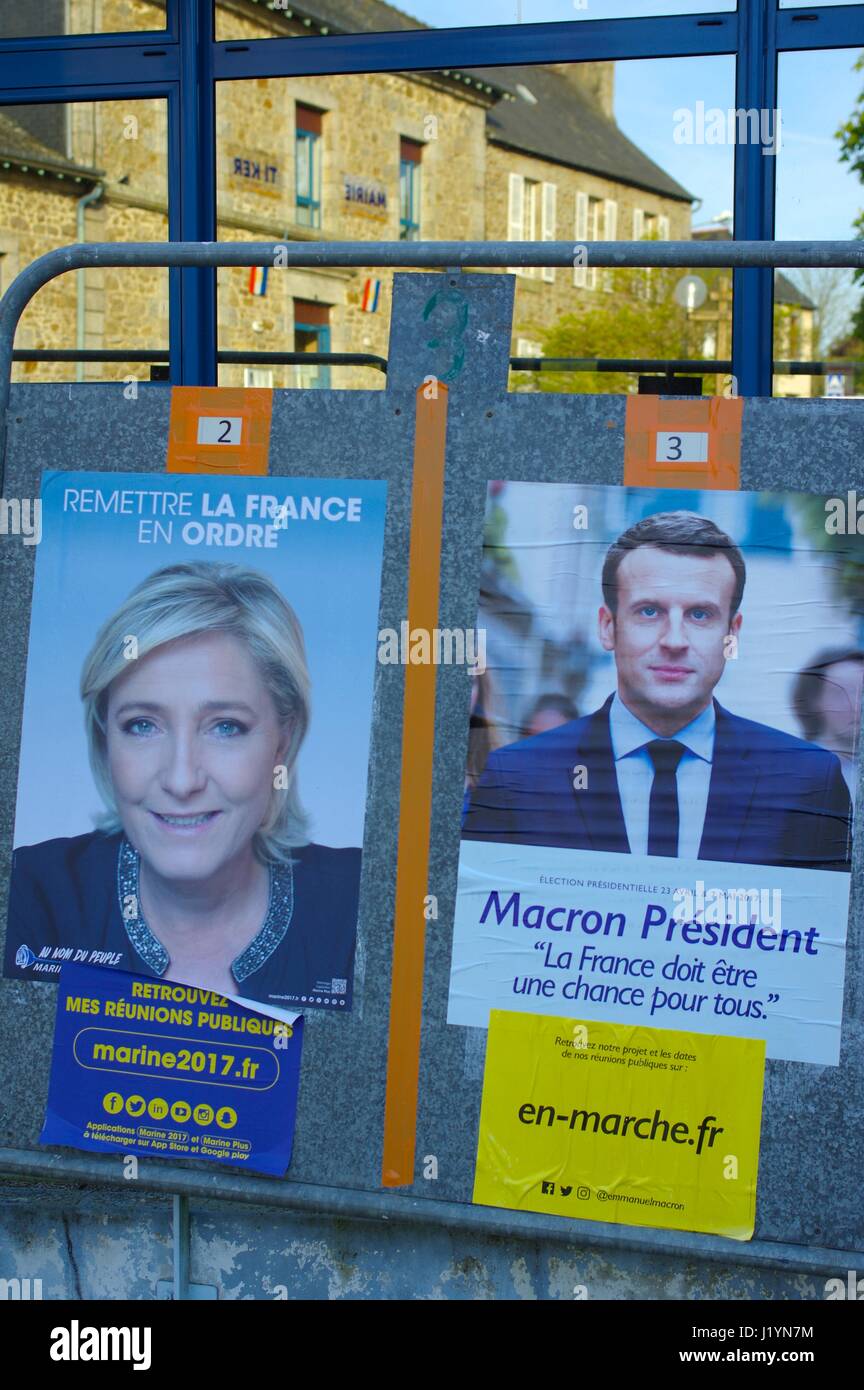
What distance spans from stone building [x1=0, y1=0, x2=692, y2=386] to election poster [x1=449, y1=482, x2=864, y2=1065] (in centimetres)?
56

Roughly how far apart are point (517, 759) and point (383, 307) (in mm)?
1101

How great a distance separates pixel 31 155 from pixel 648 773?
1221 cm

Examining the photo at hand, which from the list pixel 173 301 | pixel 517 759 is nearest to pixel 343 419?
pixel 517 759

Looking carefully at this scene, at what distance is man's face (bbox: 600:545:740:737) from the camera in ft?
8.32

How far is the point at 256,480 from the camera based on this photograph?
275 centimetres

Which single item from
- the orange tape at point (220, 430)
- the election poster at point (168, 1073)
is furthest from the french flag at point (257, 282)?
the election poster at point (168, 1073)

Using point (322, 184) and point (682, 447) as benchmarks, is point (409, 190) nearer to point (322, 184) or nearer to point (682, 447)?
point (322, 184)

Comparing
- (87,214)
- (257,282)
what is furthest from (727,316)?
(87,214)

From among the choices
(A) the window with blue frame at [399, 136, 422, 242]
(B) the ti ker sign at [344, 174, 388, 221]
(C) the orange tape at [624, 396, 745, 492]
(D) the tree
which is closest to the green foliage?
(D) the tree

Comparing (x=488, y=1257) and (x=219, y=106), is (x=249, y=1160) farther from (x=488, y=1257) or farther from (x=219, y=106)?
(x=219, y=106)

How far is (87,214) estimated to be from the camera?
14.8 metres

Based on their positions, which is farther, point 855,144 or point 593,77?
point 855,144

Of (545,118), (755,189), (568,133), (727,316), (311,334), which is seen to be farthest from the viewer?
(568,133)

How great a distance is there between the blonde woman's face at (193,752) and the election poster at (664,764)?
42 cm
